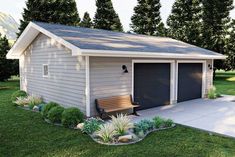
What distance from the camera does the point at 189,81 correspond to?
39.2ft

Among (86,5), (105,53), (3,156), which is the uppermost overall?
(86,5)

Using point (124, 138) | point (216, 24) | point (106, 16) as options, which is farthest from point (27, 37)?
point (216, 24)

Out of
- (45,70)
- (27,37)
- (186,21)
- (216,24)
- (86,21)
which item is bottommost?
(45,70)

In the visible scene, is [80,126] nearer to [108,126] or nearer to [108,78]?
[108,126]

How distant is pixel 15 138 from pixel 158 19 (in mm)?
27262

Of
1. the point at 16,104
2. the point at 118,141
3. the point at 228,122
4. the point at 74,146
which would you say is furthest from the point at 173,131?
the point at 16,104

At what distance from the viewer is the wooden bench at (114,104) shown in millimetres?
7609

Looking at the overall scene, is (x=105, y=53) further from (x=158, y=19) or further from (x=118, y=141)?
(x=158, y=19)

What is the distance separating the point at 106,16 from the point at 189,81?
20602 millimetres

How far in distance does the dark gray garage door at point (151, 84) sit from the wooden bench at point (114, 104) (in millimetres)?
854

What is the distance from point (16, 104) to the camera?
10.4 m

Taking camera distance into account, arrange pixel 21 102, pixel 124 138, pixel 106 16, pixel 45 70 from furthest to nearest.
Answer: pixel 106 16, pixel 45 70, pixel 21 102, pixel 124 138

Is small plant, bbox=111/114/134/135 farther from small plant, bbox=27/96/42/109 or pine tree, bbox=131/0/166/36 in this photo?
pine tree, bbox=131/0/166/36

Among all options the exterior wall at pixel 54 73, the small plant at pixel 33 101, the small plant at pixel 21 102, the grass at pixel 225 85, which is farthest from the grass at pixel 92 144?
the grass at pixel 225 85
